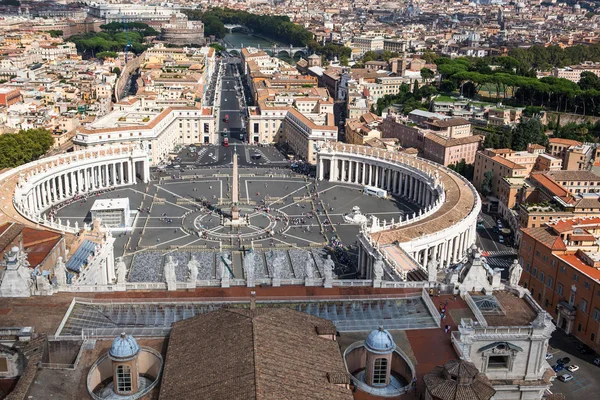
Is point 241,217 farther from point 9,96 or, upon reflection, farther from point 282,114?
point 9,96

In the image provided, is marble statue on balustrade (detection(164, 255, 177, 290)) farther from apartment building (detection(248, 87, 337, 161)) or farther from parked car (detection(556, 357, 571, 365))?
apartment building (detection(248, 87, 337, 161))

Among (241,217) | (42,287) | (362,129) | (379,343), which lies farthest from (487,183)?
(42,287)

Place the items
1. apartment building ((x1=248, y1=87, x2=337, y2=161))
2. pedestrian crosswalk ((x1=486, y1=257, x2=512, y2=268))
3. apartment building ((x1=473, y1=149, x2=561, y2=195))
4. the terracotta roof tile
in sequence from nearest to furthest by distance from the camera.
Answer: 1. the terracotta roof tile
2. pedestrian crosswalk ((x1=486, y1=257, x2=512, y2=268))
3. apartment building ((x1=473, y1=149, x2=561, y2=195))
4. apartment building ((x1=248, y1=87, x2=337, y2=161))

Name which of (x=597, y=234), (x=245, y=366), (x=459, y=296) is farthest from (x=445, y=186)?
(x=245, y=366)

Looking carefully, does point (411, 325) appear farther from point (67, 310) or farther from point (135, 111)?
point (135, 111)

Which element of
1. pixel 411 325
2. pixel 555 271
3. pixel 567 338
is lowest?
pixel 567 338

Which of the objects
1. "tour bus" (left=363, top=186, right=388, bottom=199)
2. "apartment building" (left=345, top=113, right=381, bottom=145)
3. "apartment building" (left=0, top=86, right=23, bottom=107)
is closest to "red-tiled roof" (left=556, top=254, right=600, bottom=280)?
"tour bus" (left=363, top=186, right=388, bottom=199)

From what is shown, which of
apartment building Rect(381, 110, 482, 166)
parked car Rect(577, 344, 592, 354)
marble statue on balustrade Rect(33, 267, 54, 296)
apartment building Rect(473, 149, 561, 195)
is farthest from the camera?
apartment building Rect(381, 110, 482, 166)
